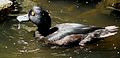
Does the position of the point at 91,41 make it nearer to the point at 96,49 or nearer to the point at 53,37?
the point at 96,49

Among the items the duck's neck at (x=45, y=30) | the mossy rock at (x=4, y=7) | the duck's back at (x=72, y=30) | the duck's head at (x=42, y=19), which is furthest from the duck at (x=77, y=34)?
the mossy rock at (x=4, y=7)

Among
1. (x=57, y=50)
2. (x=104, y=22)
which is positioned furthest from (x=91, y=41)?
(x=104, y=22)

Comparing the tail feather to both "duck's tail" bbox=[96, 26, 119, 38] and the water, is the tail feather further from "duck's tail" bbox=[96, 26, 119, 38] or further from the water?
the water

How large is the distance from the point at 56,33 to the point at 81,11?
221 centimetres

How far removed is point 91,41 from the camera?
8609mm

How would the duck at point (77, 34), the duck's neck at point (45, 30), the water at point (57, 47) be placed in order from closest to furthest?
the water at point (57, 47) < the duck at point (77, 34) < the duck's neck at point (45, 30)

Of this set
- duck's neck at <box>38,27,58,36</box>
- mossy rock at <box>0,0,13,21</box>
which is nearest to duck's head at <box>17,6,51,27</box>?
duck's neck at <box>38,27,58,36</box>

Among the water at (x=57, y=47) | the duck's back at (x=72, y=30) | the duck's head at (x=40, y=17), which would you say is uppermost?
the duck's head at (x=40, y=17)

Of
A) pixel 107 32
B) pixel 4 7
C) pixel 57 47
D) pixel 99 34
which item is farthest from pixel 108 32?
pixel 4 7

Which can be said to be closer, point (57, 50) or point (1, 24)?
point (57, 50)

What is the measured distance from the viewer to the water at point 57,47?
8305 mm

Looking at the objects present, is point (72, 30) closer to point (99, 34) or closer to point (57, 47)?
point (57, 47)

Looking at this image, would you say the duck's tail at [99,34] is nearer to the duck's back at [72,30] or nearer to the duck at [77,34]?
the duck at [77,34]

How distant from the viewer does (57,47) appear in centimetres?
861
